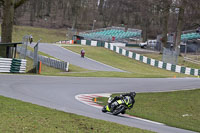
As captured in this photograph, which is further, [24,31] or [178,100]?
[24,31]

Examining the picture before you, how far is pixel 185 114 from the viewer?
15008 mm

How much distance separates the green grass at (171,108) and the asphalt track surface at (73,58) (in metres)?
19.5

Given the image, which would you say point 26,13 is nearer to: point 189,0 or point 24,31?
point 24,31

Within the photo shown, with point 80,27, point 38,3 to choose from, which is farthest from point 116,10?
point 38,3

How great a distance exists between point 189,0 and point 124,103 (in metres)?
11.5

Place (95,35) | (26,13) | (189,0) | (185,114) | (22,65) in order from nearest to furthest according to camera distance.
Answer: (185,114)
(189,0)
(22,65)
(95,35)
(26,13)

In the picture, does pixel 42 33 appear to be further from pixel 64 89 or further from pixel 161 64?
pixel 64 89

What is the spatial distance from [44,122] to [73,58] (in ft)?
115

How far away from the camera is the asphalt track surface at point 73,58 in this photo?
39250 mm

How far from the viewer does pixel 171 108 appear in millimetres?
15984

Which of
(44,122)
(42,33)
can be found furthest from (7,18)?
(42,33)

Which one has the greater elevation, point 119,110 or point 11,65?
point 11,65

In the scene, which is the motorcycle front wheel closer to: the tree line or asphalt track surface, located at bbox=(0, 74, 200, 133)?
asphalt track surface, located at bbox=(0, 74, 200, 133)

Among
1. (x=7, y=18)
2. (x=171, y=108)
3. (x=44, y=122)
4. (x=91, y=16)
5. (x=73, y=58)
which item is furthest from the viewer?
(x=91, y=16)
